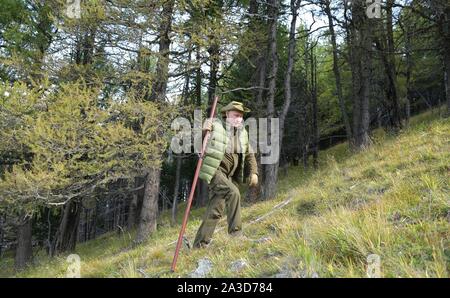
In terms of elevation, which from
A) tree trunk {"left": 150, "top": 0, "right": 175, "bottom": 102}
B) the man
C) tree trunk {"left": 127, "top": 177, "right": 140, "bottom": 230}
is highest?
tree trunk {"left": 150, "top": 0, "right": 175, "bottom": 102}

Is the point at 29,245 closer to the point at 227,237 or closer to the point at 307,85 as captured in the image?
the point at 227,237

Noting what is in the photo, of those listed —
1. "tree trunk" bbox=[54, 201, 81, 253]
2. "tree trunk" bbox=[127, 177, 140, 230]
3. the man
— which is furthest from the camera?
"tree trunk" bbox=[127, 177, 140, 230]

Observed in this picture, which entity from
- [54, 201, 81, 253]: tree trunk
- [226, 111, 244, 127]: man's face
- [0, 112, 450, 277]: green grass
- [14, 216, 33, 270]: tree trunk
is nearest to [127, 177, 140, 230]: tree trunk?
[54, 201, 81, 253]: tree trunk

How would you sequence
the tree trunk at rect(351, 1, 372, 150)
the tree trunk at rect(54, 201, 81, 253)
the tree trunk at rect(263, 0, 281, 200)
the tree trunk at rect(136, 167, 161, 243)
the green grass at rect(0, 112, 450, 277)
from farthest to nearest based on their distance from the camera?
the tree trunk at rect(54, 201, 81, 253) < the tree trunk at rect(351, 1, 372, 150) < the tree trunk at rect(136, 167, 161, 243) < the tree trunk at rect(263, 0, 281, 200) < the green grass at rect(0, 112, 450, 277)

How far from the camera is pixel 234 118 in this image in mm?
5512

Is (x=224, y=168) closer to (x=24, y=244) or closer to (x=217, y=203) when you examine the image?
(x=217, y=203)

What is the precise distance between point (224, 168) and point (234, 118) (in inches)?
31.7

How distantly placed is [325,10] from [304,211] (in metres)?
8.92

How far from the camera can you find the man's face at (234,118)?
550 centimetres

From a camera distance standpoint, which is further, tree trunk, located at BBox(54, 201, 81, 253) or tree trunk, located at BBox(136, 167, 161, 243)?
tree trunk, located at BBox(54, 201, 81, 253)

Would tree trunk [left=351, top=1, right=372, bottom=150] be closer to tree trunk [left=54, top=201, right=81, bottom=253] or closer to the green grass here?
the green grass

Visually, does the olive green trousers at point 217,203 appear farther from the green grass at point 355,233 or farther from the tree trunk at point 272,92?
the tree trunk at point 272,92

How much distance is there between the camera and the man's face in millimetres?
5500

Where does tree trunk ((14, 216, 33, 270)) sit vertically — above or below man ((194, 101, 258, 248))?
below
